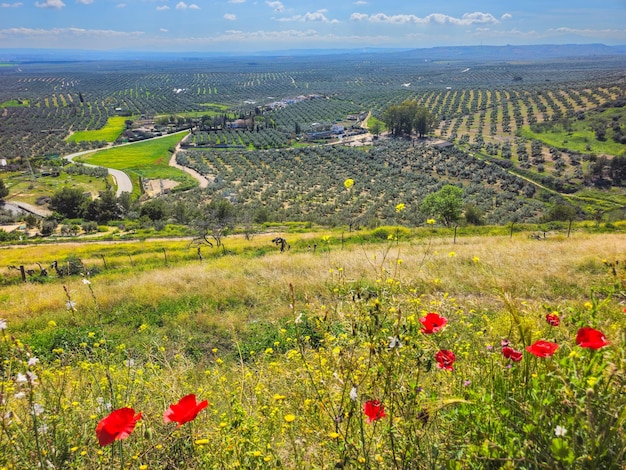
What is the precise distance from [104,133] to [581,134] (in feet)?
342

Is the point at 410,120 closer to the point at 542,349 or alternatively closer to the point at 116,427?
the point at 542,349

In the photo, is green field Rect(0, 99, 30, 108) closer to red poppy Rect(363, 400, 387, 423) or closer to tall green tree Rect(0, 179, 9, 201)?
tall green tree Rect(0, 179, 9, 201)

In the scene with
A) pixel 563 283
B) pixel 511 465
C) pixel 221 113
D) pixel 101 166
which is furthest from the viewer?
pixel 221 113

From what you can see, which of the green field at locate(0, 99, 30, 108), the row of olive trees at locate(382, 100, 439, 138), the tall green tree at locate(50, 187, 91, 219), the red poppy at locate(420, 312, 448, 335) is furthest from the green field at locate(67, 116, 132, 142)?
the red poppy at locate(420, 312, 448, 335)

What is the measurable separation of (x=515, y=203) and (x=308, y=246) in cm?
3353

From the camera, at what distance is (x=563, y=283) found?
845 cm

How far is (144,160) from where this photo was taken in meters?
71.1

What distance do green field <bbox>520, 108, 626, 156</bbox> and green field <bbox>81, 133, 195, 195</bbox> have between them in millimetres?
63502

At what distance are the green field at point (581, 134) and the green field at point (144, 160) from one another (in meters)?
63.5

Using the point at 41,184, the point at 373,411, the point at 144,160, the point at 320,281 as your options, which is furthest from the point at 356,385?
the point at 144,160

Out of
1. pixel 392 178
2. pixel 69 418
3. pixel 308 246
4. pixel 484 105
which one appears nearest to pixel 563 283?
pixel 69 418

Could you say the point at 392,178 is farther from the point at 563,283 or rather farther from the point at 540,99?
the point at 540,99

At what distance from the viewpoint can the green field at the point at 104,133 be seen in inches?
3484

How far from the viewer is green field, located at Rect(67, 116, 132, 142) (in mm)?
88500
